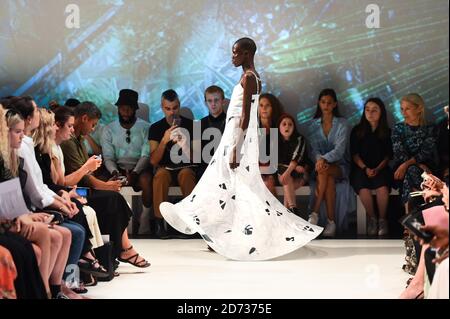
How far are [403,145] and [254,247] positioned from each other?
208cm

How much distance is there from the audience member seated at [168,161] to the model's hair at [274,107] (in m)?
0.80

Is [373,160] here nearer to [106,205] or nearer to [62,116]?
[106,205]

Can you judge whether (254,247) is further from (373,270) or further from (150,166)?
(150,166)

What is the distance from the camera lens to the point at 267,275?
5793 millimetres

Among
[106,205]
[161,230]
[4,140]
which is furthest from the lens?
[161,230]

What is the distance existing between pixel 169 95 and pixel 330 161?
1648 mm

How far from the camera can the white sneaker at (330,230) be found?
820 cm

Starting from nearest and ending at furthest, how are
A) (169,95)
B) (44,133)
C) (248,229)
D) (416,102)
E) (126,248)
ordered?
(44,133) < (126,248) < (248,229) < (416,102) < (169,95)

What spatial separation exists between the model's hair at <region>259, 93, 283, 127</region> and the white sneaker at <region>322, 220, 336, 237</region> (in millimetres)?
1047

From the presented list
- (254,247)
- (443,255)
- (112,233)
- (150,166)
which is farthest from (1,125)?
(150,166)

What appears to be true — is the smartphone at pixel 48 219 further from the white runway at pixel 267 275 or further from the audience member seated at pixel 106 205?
the audience member seated at pixel 106 205

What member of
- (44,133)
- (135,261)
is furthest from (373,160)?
(44,133)

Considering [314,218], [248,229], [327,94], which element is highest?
[327,94]

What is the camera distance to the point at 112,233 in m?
5.89
